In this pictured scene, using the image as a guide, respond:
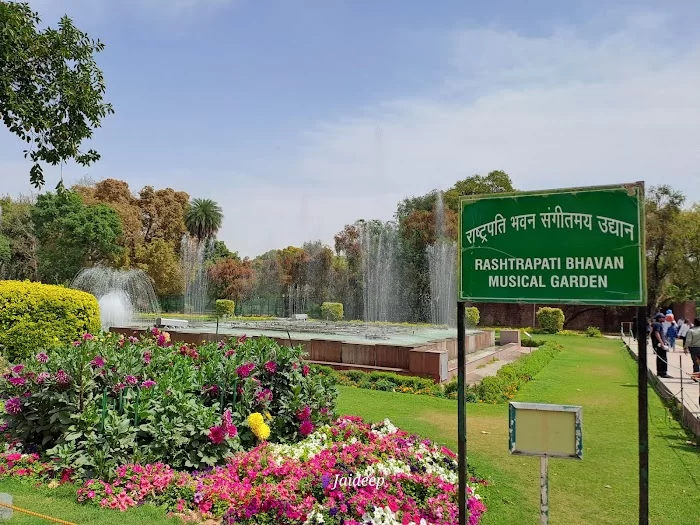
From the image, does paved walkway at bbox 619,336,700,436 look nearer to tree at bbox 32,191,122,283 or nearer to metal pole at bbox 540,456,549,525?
metal pole at bbox 540,456,549,525

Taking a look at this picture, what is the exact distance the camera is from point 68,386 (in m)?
5.10

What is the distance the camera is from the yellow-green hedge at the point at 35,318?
11.3 m

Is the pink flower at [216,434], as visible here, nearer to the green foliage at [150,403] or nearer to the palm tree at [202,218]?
the green foliage at [150,403]

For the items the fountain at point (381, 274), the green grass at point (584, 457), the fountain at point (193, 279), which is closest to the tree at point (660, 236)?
the fountain at point (381, 274)

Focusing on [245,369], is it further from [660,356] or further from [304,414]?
[660,356]

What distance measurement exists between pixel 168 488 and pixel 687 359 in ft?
54.8

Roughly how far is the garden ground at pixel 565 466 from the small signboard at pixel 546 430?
1.44 metres

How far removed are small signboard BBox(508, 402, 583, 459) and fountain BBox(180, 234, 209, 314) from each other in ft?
134

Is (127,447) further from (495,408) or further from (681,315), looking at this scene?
(681,315)

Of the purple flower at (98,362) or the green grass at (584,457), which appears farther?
the purple flower at (98,362)

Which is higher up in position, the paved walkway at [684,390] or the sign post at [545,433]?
the sign post at [545,433]

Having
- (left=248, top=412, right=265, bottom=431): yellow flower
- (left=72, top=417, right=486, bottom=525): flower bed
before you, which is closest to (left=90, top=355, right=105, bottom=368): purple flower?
(left=72, top=417, right=486, bottom=525): flower bed

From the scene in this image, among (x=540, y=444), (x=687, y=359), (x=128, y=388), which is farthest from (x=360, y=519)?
(x=687, y=359)

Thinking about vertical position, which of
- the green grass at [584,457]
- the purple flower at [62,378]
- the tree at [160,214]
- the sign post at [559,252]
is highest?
the tree at [160,214]
